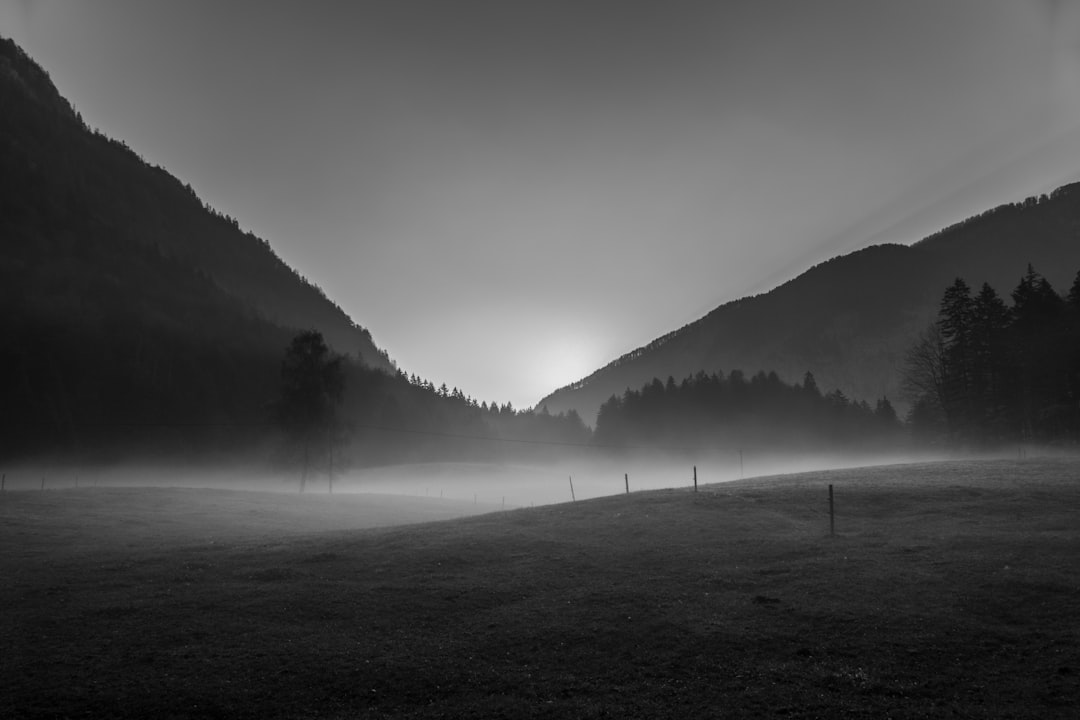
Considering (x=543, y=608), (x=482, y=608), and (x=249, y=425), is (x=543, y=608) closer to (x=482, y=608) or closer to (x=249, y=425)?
(x=482, y=608)

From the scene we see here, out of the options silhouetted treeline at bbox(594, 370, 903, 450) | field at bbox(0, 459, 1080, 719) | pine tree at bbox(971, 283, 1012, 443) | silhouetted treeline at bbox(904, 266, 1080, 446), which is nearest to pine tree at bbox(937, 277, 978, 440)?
silhouetted treeline at bbox(904, 266, 1080, 446)

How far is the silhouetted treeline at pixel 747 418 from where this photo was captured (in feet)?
438

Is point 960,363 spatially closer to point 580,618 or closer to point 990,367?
point 990,367

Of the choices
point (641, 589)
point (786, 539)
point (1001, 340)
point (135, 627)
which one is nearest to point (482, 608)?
point (641, 589)

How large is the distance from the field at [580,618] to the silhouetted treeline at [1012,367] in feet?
163

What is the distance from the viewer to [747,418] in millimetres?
147000

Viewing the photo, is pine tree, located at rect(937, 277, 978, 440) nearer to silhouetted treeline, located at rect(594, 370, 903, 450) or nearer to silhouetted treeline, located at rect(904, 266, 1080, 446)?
silhouetted treeline, located at rect(904, 266, 1080, 446)

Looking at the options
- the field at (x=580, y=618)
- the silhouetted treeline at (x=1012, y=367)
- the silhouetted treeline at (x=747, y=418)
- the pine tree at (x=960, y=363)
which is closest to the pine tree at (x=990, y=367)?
the silhouetted treeline at (x=1012, y=367)

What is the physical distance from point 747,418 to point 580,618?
137m

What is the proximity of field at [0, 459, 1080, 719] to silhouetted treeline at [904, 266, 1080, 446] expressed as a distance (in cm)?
4977

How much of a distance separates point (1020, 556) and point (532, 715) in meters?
22.2

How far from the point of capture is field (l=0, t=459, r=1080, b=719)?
562 inches

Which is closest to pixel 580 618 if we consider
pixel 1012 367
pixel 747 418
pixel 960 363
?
pixel 1012 367

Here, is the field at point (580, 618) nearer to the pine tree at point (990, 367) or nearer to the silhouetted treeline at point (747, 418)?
the pine tree at point (990, 367)
